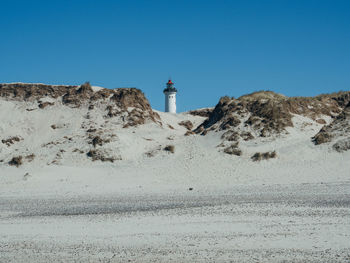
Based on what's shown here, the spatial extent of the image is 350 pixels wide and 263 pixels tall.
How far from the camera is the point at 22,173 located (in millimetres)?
27062

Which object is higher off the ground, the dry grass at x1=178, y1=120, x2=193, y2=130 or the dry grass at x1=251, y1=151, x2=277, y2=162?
the dry grass at x1=178, y1=120, x2=193, y2=130

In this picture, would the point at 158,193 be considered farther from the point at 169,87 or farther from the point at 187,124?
the point at 169,87

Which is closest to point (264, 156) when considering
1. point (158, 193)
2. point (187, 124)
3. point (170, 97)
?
point (158, 193)

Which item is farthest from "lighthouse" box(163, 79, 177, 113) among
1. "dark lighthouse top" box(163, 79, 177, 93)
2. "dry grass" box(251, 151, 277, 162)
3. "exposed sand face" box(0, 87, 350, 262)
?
"dry grass" box(251, 151, 277, 162)

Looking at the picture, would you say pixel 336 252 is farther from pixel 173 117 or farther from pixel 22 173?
pixel 173 117

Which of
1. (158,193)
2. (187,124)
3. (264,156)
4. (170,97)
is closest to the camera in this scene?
(158,193)

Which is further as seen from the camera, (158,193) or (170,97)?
(170,97)

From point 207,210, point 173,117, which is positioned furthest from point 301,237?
point 173,117

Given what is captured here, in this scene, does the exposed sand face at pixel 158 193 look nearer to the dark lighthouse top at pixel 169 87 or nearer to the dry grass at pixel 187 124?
the dry grass at pixel 187 124

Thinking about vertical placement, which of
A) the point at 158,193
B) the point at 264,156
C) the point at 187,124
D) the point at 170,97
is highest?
the point at 170,97

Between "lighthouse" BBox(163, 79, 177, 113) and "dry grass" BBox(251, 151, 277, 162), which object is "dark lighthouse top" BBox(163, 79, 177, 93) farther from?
"dry grass" BBox(251, 151, 277, 162)

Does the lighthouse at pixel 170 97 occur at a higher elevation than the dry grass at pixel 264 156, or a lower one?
higher

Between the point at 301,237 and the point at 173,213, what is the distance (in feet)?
16.4

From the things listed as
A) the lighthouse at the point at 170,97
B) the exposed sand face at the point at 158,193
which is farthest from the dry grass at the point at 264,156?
the lighthouse at the point at 170,97
